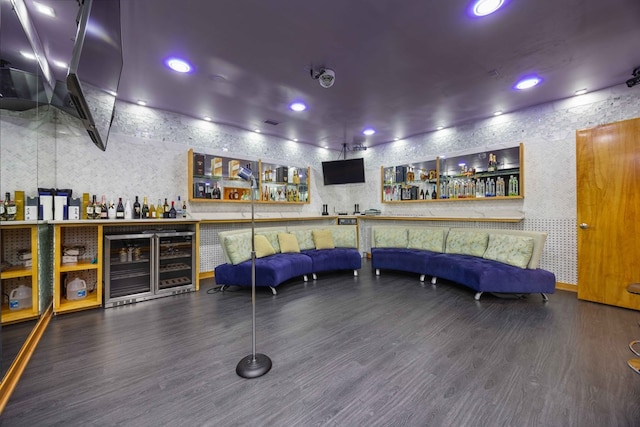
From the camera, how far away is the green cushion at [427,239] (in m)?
5.05

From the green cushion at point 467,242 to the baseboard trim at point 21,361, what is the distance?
5.51 meters

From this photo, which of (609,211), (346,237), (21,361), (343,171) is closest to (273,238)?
(346,237)

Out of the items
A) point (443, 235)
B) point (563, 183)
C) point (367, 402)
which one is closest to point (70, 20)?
point (367, 402)

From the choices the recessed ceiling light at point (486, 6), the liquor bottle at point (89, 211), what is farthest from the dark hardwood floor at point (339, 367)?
the recessed ceiling light at point (486, 6)

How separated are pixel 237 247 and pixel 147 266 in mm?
1342

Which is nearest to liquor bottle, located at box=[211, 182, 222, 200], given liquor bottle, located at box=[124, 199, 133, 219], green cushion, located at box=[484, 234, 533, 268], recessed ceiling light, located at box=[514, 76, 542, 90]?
liquor bottle, located at box=[124, 199, 133, 219]

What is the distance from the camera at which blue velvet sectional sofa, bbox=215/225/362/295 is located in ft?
13.0

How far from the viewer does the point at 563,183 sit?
4.16 metres

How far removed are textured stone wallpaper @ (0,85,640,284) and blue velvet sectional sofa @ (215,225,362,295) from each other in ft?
3.85

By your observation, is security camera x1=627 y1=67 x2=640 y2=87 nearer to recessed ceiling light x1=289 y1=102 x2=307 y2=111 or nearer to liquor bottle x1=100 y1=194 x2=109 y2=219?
recessed ceiling light x1=289 y1=102 x2=307 y2=111

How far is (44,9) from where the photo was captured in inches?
81.9

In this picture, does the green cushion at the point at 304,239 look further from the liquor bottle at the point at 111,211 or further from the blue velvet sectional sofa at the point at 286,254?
the liquor bottle at the point at 111,211

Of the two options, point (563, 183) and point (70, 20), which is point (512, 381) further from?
point (70, 20)

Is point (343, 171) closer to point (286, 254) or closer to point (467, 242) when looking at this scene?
point (286, 254)
